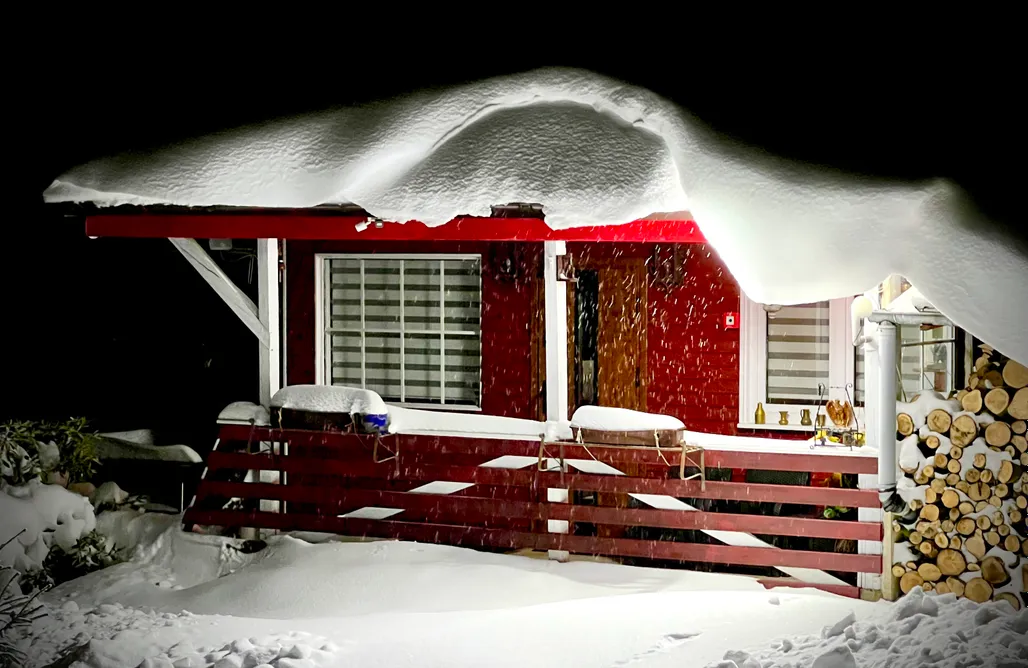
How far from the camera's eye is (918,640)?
4320 millimetres

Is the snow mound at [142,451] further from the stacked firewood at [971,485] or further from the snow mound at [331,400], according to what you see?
the stacked firewood at [971,485]

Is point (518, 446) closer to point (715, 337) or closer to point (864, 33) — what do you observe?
point (715, 337)

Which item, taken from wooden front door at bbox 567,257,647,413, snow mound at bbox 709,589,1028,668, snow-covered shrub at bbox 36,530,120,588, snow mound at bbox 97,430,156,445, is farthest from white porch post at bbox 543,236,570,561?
snow mound at bbox 97,430,156,445

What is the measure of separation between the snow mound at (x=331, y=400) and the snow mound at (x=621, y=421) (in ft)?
5.84

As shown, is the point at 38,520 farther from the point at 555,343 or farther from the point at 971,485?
the point at 971,485

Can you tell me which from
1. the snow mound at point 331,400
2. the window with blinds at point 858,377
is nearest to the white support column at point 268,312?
the snow mound at point 331,400

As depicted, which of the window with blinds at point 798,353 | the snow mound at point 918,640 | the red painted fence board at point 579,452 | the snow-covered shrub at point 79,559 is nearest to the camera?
the snow mound at point 918,640

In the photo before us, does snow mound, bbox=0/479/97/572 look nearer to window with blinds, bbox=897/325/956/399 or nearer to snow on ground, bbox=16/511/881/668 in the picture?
snow on ground, bbox=16/511/881/668

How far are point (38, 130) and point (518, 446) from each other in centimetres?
489

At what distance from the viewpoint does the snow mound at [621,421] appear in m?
7.05

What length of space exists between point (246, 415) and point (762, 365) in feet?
16.2

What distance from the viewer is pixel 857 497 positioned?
647 centimetres

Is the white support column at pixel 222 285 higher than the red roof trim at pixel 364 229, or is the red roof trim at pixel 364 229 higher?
the red roof trim at pixel 364 229

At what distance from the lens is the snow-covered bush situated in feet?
23.1
